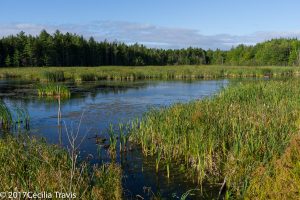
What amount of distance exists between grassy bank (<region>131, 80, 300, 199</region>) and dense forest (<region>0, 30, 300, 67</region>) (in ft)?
211

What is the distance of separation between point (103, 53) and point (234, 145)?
8594 cm

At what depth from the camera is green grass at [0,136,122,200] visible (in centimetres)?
634

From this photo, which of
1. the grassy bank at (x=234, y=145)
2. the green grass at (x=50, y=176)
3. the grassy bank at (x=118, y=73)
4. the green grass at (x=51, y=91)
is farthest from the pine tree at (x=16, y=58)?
the green grass at (x=50, y=176)

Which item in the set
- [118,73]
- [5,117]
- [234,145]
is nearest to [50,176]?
[234,145]

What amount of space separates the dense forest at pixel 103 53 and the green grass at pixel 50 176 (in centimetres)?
6659

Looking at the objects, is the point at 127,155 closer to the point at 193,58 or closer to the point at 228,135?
the point at 228,135

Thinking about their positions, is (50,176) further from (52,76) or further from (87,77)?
(87,77)

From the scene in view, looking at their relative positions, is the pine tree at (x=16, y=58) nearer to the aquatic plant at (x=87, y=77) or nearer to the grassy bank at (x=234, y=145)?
the aquatic plant at (x=87, y=77)

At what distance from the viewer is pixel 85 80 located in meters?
48.8

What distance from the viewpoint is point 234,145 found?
9.25 metres

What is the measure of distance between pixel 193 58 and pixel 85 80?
254 ft

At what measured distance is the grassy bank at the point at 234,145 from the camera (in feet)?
22.0

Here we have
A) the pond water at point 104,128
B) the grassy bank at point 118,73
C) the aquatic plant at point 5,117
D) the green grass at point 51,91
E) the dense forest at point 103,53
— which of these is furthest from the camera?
the dense forest at point 103,53

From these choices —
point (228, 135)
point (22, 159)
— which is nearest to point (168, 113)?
point (228, 135)
